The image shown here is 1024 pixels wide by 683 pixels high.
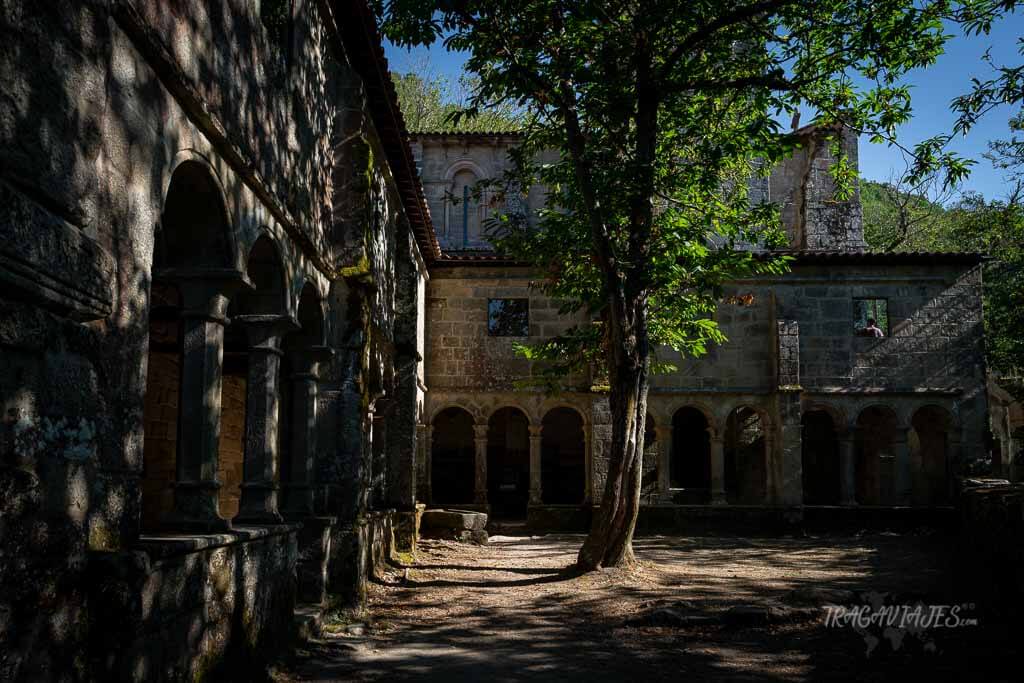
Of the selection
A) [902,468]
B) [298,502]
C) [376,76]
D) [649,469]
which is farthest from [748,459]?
[298,502]

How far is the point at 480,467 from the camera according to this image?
54.7 feet

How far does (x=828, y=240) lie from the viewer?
21906 millimetres

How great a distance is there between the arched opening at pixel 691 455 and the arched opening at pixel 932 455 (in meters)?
4.79

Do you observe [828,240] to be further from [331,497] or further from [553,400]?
[331,497]

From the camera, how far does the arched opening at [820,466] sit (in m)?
20.7

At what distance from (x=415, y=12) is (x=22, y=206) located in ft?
20.0

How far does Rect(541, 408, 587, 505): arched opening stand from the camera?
70.1ft

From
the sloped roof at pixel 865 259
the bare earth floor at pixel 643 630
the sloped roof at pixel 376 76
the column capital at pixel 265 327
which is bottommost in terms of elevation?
the bare earth floor at pixel 643 630

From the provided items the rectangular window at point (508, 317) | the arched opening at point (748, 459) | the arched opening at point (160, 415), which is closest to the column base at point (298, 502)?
the arched opening at point (160, 415)

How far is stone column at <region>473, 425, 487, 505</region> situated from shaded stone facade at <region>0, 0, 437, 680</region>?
6.08m

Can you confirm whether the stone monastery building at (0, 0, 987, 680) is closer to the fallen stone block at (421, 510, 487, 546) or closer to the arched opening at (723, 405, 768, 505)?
the arched opening at (723, 405, 768, 505)

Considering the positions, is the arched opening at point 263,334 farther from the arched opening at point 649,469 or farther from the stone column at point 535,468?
the arched opening at point 649,469

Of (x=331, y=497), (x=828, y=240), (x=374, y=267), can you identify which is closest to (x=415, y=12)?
(x=374, y=267)

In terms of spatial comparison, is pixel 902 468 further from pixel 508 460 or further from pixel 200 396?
pixel 200 396
